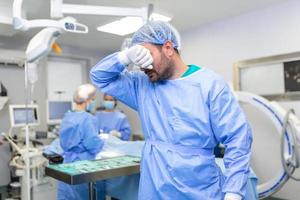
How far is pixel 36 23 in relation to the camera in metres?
1.83

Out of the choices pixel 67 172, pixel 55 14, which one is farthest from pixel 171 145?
pixel 55 14

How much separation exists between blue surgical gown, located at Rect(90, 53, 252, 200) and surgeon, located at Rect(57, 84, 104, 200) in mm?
1255

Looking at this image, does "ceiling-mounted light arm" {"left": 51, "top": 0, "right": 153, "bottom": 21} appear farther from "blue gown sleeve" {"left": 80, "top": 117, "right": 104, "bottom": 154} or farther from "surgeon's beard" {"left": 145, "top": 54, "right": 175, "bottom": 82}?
"blue gown sleeve" {"left": 80, "top": 117, "right": 104, "bottom": 154}

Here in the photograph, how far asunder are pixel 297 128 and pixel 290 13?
131 cm

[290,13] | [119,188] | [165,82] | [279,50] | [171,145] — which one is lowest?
[119,188]

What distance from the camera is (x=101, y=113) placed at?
4.24 m

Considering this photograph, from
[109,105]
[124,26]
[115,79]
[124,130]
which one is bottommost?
[124,130]

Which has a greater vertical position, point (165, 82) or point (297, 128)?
point (165, 82)

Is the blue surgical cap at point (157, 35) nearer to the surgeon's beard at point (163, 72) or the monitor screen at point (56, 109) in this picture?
Answer: the surgeon's beard at point (163, 72)

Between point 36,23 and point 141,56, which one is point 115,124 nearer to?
point 36,23

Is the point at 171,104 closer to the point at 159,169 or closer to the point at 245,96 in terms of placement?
the point at 159,169

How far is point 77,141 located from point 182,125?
150 centimetres

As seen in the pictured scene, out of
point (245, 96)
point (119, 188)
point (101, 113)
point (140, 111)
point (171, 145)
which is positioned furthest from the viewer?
point (101, 113)

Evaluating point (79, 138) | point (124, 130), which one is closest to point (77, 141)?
point (79, 138)
